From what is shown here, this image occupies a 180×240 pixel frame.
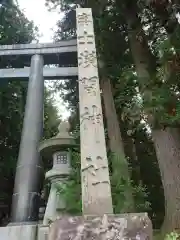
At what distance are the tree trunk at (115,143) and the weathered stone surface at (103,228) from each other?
7.21 ft

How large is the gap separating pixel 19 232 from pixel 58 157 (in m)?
1.19

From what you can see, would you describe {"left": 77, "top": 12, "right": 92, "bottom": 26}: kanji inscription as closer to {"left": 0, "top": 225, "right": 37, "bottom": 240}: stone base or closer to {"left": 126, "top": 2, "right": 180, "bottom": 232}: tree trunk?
{"left": 126, "top": 2, "right": 180, "bottom": 232}: tree trunk

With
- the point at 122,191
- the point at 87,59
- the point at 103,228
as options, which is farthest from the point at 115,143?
the point at 103,228

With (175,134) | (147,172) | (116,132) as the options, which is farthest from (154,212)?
(175,134)

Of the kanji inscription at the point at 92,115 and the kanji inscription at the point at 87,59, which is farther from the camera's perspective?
the kanji inscription at the point at 87,59

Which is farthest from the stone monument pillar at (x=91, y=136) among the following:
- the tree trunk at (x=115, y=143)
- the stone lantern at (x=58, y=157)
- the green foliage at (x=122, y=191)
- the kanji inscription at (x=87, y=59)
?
the tree trunk at (x=115, y=143)

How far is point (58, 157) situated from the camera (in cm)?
477

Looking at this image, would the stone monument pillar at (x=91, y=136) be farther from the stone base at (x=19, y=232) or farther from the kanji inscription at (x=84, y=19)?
the stone base at (x=19, y=232)

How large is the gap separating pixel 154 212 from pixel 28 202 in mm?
5028

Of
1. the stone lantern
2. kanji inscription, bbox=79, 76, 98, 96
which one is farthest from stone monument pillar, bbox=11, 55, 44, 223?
kanji inscription, bbox=79, 76, 98, 96

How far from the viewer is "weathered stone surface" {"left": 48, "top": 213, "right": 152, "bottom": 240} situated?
94.0 inches

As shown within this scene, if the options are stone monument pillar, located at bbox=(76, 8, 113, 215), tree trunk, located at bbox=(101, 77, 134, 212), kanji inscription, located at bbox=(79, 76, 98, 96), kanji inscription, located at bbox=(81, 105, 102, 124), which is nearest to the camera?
stone monument pillar, located at bbox=(76, 8, 113, 215)

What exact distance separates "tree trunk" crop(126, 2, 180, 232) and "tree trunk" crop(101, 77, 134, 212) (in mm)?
636

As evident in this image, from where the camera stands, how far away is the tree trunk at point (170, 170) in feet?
15.6
